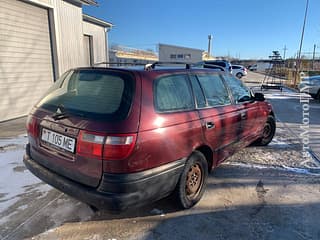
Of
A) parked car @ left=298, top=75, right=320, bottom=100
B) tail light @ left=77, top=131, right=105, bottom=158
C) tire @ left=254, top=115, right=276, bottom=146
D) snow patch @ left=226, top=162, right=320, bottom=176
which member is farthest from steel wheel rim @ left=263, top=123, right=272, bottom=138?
parked car @ left=298, top=75, right=320, bottom=100

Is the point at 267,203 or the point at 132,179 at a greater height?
the point at 132,179

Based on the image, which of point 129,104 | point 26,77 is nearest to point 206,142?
point 129,104

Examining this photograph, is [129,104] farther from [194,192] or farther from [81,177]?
[194,192]

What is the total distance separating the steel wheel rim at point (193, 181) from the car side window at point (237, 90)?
4.29 feet

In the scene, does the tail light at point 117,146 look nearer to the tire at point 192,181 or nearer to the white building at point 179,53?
the tire at point 192,181

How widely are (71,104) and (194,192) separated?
5.60 feet

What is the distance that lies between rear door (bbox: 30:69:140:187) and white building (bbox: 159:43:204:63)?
35279 mm

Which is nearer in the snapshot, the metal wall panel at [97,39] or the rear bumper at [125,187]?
the rear bumper at [125,187]

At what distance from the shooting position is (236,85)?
3.80 meters

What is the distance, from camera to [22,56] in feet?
24.3

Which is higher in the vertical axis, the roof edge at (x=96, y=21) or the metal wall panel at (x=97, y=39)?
the roof edge at (x=96, y=21)

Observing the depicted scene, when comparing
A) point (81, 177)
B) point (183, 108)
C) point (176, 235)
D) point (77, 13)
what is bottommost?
point (176, 235)

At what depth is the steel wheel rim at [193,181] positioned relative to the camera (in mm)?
2781

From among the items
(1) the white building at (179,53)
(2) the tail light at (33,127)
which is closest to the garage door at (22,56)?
(2) the tail light at (33,127)
